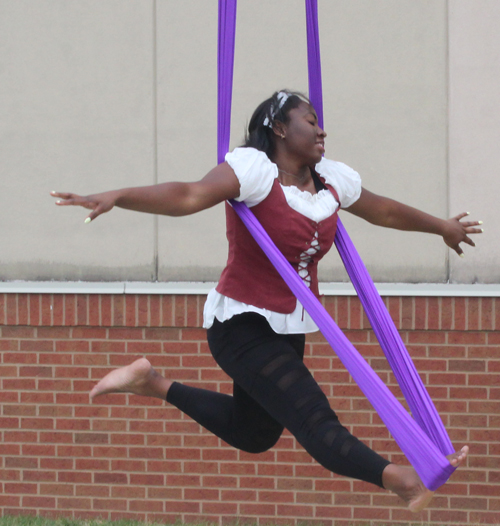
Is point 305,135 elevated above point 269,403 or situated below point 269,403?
above

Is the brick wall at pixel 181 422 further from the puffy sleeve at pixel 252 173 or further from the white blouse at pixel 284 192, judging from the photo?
the puffy sleeve at pixel 252 173

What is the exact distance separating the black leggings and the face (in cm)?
64

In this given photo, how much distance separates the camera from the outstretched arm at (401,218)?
10.2 feet

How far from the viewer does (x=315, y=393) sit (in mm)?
2625

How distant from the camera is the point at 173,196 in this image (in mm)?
2504

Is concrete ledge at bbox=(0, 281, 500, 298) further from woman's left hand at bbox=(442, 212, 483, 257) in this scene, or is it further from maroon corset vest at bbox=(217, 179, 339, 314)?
maroon corset vest at bbox=(217, 179, 339, 314)

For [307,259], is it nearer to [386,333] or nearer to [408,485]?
[386,333]

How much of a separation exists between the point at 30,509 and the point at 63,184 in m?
2.05

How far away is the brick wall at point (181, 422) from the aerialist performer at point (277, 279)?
57.7 inches

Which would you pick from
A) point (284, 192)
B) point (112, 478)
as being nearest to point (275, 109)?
point (284, 192)

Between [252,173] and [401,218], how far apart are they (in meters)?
0.83

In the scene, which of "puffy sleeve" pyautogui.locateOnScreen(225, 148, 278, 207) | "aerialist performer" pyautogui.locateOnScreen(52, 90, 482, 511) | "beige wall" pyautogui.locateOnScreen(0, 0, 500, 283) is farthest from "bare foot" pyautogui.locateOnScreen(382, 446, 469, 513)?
"beige wall" pyautogui.locateOnScreen(0, 0, 500, 283)

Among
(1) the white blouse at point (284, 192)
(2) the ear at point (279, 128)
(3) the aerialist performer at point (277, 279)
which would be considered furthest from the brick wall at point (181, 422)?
(2) the ear at point (279, 128)

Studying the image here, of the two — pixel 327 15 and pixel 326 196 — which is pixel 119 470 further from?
pixel 327 15
